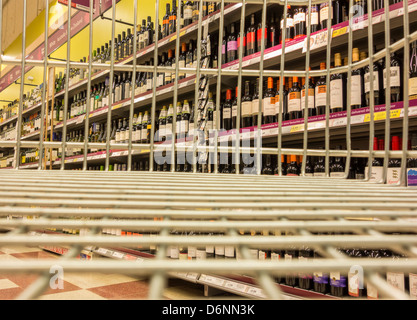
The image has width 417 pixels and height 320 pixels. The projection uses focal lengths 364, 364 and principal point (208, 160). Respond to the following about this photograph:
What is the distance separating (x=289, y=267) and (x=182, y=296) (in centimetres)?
245

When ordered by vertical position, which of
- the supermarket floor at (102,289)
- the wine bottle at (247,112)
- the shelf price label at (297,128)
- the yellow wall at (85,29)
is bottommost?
the supermarket floor at (102,289)

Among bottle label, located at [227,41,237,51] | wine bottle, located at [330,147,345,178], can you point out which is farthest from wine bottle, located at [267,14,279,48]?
wine bottle, located at [330,147,345,178]

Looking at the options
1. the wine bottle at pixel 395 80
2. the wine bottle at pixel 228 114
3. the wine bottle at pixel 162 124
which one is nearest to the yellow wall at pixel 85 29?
the wine bottle at pixel 162 124

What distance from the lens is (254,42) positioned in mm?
2549

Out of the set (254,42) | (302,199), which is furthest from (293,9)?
(302,199)

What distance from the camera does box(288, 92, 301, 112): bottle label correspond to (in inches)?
85.3

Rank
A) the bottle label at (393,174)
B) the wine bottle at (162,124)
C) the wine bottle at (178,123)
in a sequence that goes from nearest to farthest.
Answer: the bottle label at (393,174), the wine bottle at (178,123), the wine bottle at (162,124)

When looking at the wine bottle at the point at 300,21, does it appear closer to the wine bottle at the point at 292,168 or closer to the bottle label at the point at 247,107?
the bottle label at the point at 247,107

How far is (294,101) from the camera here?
218cm

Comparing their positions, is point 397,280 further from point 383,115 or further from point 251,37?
point 251,37

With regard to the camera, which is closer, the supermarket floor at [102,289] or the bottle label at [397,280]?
the bottle label at [397,280]

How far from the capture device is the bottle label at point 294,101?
2.17 metres

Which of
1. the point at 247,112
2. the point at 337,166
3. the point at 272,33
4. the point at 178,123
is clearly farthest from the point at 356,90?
the point at 178,123

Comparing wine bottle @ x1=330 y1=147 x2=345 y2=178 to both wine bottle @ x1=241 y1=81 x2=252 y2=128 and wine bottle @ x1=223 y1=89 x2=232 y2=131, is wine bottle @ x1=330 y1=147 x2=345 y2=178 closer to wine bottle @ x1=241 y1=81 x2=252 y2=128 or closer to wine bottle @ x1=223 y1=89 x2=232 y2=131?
wine bottle @ x1=241 y1=81 x2=252 y2=128
